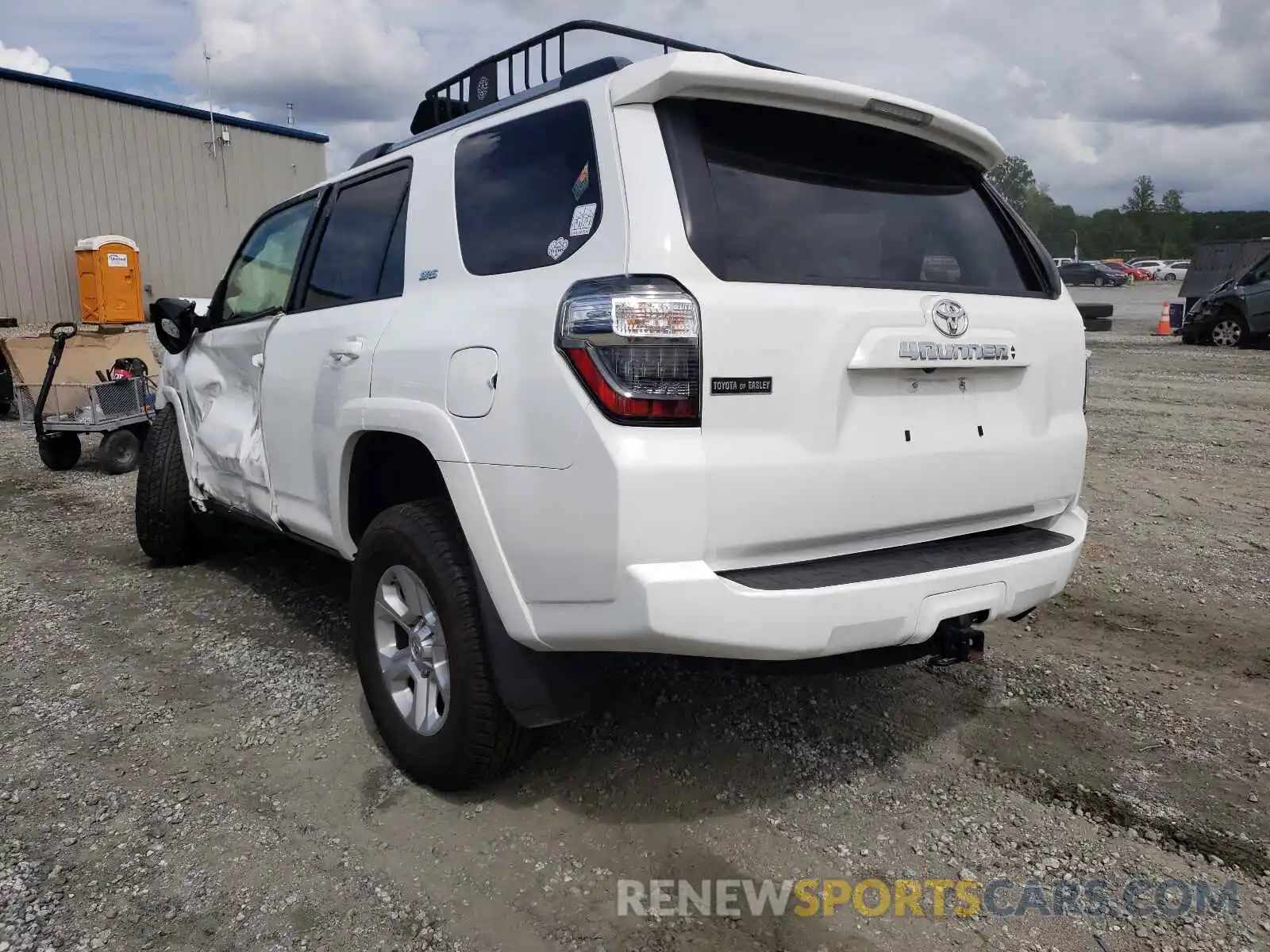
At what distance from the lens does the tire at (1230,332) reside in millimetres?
16516

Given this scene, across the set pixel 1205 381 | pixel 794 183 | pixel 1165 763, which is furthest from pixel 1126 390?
pixel 794 183

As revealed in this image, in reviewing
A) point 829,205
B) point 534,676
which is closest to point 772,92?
point 829,205

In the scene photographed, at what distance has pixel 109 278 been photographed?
Answer: 17.6 m

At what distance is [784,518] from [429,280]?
1356mm

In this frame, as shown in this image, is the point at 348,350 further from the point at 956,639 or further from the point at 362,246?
the point at 956,639

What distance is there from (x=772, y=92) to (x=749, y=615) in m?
1.32

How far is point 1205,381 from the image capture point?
39.7 feet

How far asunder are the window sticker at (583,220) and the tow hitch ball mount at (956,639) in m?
1.35

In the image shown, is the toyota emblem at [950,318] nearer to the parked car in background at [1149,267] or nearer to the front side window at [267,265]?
the front side window at [267,265]

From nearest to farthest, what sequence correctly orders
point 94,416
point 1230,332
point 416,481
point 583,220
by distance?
point 583,220 < point 416,481 < point 94,416 < point 1230,332

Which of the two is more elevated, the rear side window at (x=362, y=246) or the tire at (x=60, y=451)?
the rear side window at (x=362, y=246)

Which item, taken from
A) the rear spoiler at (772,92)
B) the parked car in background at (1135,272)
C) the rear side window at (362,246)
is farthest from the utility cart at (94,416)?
the parked car in background at (1135,272)

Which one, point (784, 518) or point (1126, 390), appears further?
point (1126, 390)

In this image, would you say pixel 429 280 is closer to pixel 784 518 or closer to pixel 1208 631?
pixel 784 518
